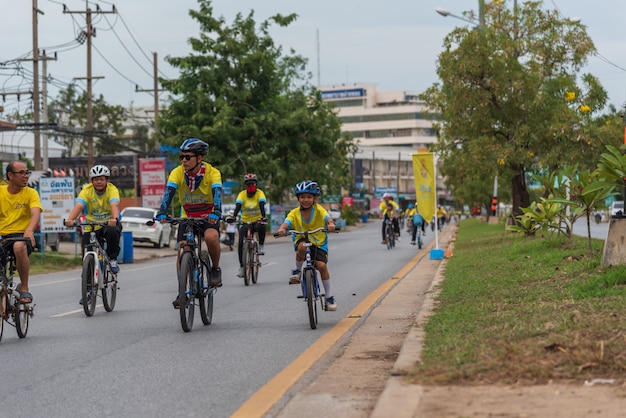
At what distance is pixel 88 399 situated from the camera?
23.3 ft

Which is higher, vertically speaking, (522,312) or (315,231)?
(315,231)

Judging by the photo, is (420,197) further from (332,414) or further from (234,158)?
(234,158)

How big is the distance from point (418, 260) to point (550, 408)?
19.4 m

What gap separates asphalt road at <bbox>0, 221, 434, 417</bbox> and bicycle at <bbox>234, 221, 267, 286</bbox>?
99 centimetres

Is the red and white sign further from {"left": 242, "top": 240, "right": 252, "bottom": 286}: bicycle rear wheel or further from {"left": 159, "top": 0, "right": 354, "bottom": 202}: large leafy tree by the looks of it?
{"left": 242, "top": 240, "right": 252, "bottom": 286}: bicycle rear wheel

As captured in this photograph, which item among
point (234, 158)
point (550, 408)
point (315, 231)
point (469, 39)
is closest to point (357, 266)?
point (469, 39)

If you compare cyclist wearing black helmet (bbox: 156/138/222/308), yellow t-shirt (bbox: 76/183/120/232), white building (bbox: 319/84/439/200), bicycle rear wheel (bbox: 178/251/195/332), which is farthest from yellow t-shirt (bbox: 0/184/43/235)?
white building (bbox: 319/84/439/200)

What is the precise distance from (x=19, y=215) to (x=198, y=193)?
1858 millimetres

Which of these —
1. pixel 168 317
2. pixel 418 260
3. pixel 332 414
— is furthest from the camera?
pixel 418 260

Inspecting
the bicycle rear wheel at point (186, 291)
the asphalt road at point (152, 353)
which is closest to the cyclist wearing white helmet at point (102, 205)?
the asphalt road at point (152, 353)

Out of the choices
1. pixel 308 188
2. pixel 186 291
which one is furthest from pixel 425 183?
pixel 186 291

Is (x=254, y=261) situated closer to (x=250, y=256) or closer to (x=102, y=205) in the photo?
(x=250, y=256)

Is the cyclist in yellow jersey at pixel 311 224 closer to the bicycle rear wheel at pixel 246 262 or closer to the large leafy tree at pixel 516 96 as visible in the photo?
the bicycle rear wheel at pixel 246 262

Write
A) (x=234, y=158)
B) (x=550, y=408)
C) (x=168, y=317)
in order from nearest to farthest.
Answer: (x=550, y=408), (x=168, y=317), (x=234, y=158)
